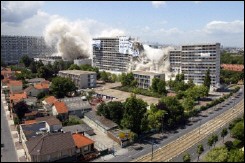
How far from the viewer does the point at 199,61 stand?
52625 millimetres

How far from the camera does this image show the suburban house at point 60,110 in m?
31.5

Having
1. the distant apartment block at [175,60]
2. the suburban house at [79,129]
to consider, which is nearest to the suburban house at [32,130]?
the suburban house at [79,129]

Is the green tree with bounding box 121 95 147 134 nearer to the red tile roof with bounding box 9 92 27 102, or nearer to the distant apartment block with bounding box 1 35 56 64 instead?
the red tile roof with bounding box 9 92 27 102

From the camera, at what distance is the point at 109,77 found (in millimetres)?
59906

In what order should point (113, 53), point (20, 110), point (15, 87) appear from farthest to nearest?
point (113, 53), point (15, 87), point (20, 110)

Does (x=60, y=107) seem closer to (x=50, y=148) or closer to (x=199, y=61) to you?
(x=50, y=148)

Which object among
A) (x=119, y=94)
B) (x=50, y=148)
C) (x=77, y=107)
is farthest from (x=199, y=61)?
(x=50, y=148)

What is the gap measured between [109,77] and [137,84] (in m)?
9.16

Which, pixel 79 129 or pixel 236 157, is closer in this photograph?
pixel 236 157

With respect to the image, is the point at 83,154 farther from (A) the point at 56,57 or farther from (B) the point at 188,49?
(A) the point at 56,57

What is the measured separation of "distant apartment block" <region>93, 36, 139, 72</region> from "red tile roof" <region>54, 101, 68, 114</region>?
1240 inches

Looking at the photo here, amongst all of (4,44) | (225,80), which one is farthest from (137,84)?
(4,44)

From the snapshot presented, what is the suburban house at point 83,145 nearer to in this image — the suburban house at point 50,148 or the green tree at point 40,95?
the suburban house at point 50,148

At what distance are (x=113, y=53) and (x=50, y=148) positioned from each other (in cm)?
4691
